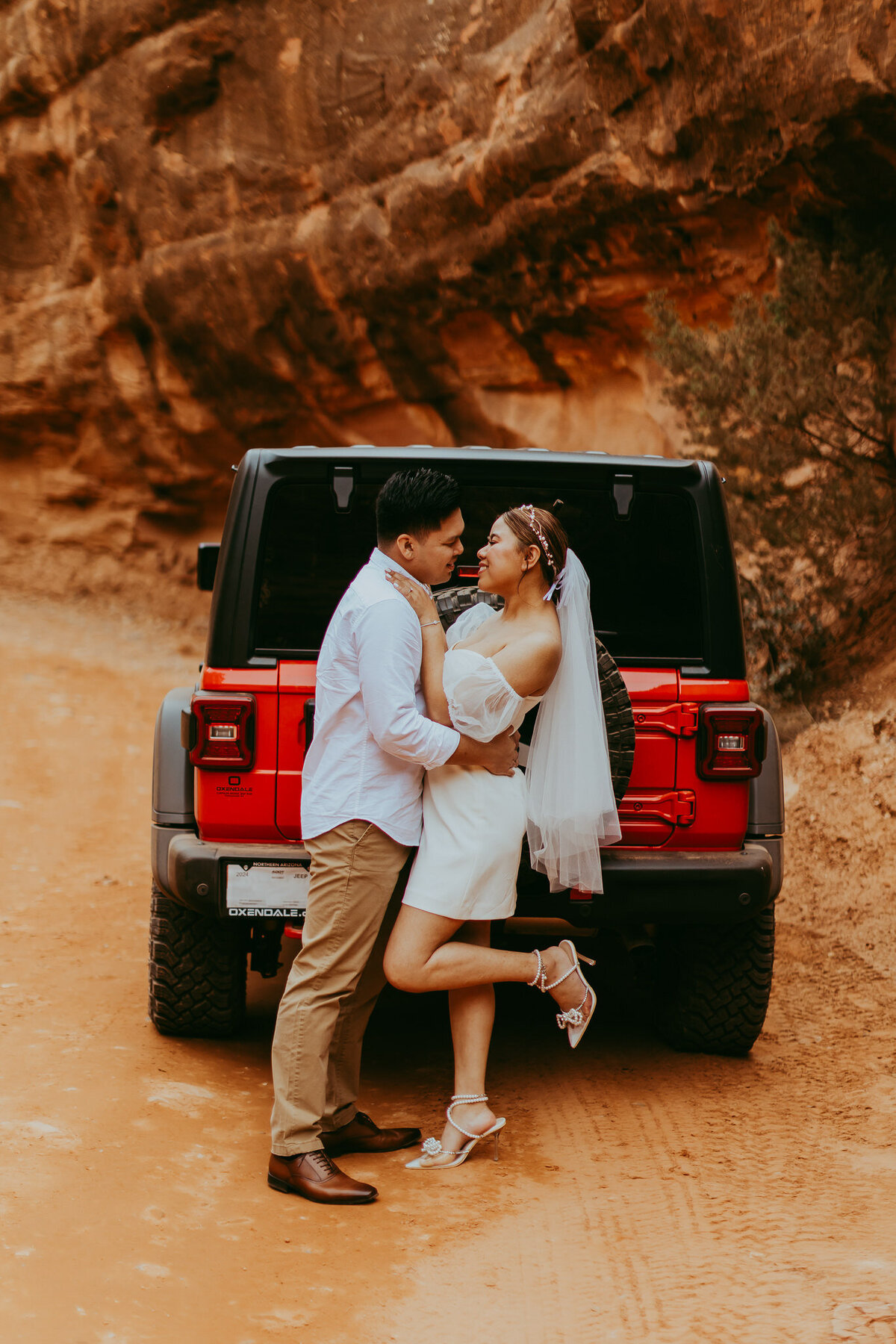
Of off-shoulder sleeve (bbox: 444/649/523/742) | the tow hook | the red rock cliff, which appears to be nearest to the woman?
off-shoulder sleeve (bbox: 444/649/523/742)

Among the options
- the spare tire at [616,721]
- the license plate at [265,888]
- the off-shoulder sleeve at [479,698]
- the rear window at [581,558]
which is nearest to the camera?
the off-shoulder sleeve at [479,698]

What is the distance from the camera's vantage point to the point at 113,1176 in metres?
3.10

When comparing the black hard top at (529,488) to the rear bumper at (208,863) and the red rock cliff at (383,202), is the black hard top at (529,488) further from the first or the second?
the red rock cliff at (383,202)

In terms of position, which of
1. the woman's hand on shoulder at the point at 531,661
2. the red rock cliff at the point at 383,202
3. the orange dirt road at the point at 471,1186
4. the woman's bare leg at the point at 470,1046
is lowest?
the orange dirt road at the point at 471,1186

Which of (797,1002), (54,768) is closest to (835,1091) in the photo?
(797,1002)

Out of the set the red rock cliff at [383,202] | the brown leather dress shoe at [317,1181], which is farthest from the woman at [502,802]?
the red rock cliff at [383,202]

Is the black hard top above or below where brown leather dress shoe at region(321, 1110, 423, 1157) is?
above

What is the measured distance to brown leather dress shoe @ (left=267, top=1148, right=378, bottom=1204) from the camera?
3.04 metres

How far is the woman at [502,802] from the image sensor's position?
10.5ft

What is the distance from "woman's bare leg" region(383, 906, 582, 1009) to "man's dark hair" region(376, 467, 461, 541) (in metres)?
1.00

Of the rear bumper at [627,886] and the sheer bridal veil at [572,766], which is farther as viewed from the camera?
the rear bumper at [627,886]

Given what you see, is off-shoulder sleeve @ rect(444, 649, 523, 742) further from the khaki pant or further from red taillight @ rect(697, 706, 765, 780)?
red taillight @ rect(697, 706, 765, 780)

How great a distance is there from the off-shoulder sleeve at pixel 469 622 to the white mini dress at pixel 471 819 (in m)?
0.30

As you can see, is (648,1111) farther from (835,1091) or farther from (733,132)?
(733,132)
